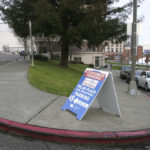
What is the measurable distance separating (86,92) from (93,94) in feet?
1.02

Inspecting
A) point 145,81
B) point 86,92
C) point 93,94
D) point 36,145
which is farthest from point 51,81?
point 145,81

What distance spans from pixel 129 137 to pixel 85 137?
0.98 meters

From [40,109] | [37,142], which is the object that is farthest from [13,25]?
[37,142]

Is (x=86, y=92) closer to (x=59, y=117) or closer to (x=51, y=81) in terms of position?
(x=59, y=117)

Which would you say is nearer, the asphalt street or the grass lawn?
the asphalt street

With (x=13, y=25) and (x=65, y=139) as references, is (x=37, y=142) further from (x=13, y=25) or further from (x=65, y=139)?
(x=13, y=25)

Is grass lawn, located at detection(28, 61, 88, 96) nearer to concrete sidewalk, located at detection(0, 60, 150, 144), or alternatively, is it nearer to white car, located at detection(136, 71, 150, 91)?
concrete sidewalk, located at detection(0, 60, 150, 144)

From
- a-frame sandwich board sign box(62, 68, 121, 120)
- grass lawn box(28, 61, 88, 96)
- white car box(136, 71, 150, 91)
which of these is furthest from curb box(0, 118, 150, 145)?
white car box(136, 71, 150, 91)

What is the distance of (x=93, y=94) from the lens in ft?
16.1

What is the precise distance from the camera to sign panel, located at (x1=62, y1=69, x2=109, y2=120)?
191 inches

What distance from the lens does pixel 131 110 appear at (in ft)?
19.5

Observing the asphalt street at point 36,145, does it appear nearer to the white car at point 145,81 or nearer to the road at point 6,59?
the white car at point 145,81

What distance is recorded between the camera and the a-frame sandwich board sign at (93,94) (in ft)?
16.0

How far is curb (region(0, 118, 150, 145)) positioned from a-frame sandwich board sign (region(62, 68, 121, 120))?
87cm
